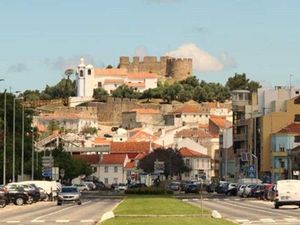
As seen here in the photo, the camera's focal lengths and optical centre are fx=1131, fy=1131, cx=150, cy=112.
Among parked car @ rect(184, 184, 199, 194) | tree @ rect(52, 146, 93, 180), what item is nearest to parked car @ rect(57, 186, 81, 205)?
parked car @ rect(184, 184, 199, 194)

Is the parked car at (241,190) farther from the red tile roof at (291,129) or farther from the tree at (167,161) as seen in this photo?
the tree at (167,161)

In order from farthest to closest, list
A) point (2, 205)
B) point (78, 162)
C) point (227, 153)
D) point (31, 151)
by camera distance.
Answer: point (227, 153) < point (78, 162) < point (31, 151) < point (2, 205)

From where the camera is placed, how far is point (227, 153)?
185 meters

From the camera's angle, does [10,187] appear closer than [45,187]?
Yes

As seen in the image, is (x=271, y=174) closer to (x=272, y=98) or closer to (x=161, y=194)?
(x=272, y=98)

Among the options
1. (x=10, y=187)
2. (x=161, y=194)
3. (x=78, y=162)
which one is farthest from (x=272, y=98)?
(x=10, y=187)

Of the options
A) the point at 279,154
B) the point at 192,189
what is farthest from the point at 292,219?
the point at 279,154

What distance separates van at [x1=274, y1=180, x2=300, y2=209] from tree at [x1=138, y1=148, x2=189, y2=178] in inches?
4917

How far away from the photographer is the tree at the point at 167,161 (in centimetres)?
19138

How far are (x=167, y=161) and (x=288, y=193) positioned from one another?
415 feet

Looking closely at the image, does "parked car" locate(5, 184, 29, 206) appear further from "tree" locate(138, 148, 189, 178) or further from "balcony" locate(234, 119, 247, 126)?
"tree" locate(138, 148, 189, 178)

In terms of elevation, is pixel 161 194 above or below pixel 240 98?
below

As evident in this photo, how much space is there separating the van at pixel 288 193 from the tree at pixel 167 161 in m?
125

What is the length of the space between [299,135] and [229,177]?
34.0 m
